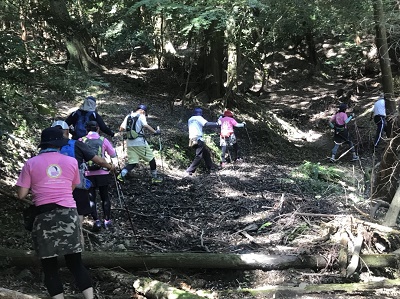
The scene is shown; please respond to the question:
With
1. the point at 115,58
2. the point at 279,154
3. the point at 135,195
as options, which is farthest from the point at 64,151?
the point at 115,58

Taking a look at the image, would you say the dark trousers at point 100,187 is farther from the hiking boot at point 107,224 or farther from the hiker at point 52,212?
the hiker at point 52,212

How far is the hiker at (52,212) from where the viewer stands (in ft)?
12.6

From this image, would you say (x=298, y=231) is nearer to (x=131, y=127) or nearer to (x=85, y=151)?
(x=85, y=151)

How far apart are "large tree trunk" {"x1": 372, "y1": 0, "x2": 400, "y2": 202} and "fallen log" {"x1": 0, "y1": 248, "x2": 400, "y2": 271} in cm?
245

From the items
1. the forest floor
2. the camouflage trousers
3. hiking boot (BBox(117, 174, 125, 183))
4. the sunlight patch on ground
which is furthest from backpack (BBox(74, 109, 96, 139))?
the sunlight patch on ground

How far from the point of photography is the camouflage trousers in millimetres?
3814

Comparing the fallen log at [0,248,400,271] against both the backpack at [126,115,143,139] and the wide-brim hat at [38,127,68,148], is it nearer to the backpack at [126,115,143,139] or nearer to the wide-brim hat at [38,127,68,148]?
the wide-brim hat at [38,127,68,148]

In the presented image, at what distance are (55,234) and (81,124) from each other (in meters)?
3.23

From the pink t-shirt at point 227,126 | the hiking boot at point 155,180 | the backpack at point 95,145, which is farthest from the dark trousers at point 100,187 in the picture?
the pink t-shirt at point 227,126

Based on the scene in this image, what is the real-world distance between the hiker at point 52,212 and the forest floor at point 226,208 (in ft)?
2.32

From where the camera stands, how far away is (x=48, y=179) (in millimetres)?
3922

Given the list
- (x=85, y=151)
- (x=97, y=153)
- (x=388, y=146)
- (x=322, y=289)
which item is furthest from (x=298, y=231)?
(x=85, y=151)

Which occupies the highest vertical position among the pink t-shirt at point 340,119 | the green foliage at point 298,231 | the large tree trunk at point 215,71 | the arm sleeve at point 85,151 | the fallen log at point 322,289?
the large tree trunk at point 215,71

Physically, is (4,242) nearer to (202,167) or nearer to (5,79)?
(5,79)
